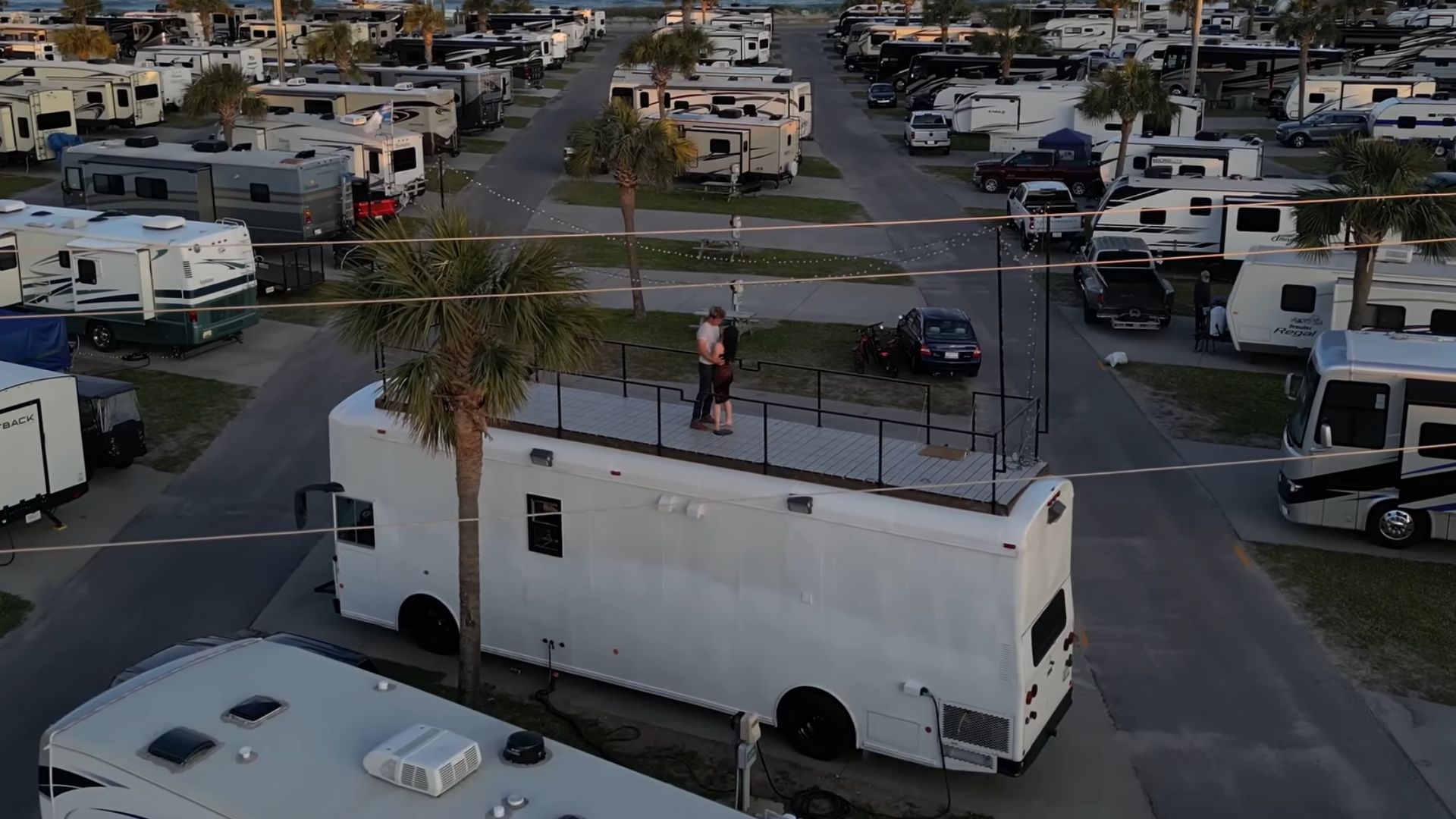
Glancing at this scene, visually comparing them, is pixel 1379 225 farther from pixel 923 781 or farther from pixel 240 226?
pixel 240 226

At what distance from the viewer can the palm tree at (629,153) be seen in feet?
99.9

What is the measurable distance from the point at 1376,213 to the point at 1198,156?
16953 millimetres

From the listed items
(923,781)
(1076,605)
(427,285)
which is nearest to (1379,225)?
(1076,605)

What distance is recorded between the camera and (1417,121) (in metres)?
52.8

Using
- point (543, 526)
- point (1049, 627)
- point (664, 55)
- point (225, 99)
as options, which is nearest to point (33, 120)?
point (225, 99)

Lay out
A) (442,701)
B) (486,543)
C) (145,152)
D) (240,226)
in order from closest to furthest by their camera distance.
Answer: (442,701) < (486,543) < (240,226) < (145,152)

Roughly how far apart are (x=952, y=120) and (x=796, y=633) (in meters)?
49.6

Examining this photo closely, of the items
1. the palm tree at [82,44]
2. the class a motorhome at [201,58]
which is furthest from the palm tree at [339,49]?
the palm tree at [82,44]

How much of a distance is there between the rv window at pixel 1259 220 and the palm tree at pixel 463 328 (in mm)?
26591

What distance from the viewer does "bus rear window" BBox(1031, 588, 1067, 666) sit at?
13.3 m

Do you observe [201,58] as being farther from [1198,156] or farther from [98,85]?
[1198,156]

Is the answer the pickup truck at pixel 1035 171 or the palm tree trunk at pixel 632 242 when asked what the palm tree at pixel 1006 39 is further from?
the palm tree trunk at pixel 632 242

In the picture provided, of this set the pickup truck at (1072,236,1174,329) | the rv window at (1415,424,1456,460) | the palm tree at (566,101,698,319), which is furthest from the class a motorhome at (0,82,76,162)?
the rv window at (1415,424,1456,460)

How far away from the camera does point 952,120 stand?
60.7 m
